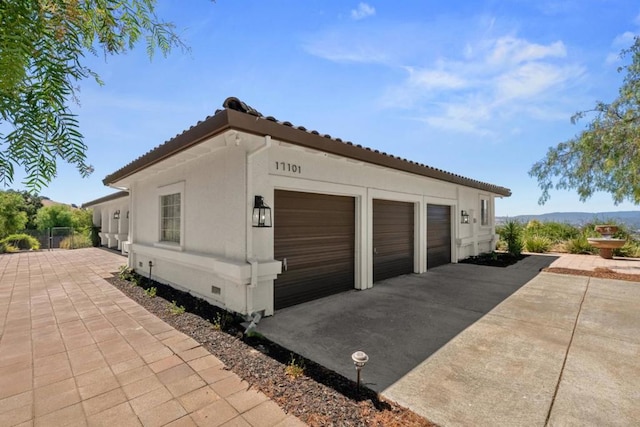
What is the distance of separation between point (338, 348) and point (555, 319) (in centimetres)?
397

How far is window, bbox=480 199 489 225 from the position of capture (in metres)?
14.0

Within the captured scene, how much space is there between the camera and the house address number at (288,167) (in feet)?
18.0

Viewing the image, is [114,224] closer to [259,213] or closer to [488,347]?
[259,213]

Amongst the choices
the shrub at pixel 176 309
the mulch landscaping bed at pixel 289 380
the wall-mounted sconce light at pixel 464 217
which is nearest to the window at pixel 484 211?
the wall-mounted sconce light at pixel 464 217

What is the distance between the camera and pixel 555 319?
507 centimetres

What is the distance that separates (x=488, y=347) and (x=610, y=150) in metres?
12.6

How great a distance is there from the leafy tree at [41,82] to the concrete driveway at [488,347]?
3.17m

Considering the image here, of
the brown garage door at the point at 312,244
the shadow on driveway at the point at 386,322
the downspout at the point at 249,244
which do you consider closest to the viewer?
the shadow on driveway at the point at 386,322

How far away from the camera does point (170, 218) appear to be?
776 cm

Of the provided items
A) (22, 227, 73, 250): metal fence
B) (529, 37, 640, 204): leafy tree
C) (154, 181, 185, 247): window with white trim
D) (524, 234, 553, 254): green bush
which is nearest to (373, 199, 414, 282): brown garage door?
(154, 181, 185, 247): window with white trim

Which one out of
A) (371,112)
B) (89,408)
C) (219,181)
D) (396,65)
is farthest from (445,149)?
(89,408)

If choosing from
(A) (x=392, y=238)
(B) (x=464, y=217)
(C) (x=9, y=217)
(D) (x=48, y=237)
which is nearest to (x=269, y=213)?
(A) (x=392, y=238)

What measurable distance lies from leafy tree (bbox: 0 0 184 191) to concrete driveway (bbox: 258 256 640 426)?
3168mm

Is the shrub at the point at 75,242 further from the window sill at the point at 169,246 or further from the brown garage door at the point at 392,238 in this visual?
the brown garage door at the point at 392,238
